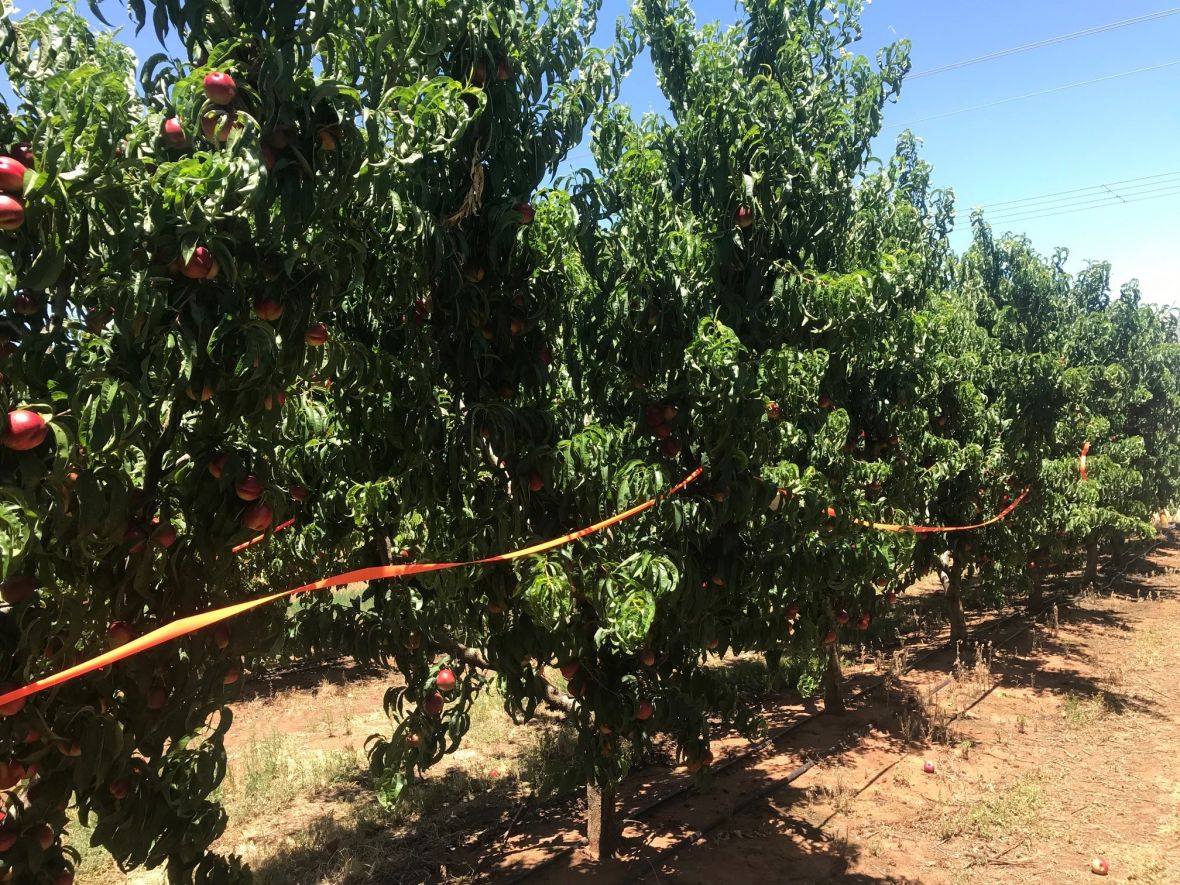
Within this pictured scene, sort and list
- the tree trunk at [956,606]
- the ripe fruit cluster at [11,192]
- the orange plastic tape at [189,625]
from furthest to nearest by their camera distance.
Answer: the tree trunk at [956,606] < the orange plastic tape at [189,625] < the ripe fruit cluster at [11,192]

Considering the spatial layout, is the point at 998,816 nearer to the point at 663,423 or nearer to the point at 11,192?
the point at 663,423

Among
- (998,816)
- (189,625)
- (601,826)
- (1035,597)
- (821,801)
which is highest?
(189,625)

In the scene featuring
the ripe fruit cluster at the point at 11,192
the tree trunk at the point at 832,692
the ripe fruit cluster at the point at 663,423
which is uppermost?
the ripe fruit cluster at the point at 11,192

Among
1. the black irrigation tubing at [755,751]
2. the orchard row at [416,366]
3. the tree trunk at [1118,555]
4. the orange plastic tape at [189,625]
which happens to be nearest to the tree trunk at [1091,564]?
the tree trunk at [1118,555]

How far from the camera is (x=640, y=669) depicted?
4.58 metres

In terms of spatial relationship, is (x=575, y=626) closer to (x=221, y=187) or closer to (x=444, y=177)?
(x=444, y=177)

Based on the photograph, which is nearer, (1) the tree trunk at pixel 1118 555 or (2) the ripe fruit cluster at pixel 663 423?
(2) the ripe fruit cluster at pixel 663 423

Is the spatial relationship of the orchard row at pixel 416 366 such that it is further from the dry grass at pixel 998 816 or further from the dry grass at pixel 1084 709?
the dry grass at pixel 1084 709

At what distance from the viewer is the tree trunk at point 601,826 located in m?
5.64

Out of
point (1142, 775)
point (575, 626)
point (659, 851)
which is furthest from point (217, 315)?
point (1142, 775)

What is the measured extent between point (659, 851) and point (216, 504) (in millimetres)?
4816

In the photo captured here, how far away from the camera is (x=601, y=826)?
5668 mm

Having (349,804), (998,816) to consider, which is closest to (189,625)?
(349,804)

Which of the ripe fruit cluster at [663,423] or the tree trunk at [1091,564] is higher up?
the ripe fruit cluster at [663,423]
